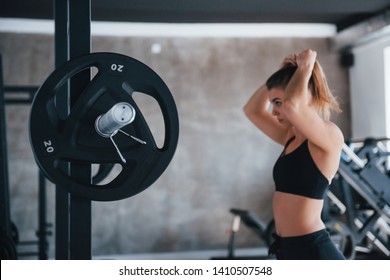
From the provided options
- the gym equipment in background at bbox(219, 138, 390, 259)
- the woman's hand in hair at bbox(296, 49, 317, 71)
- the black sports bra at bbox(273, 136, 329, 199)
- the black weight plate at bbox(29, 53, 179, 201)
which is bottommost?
the gym equipment in background at bbox(219, 138, 390, 259)

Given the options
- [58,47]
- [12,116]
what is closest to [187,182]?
[12,116]

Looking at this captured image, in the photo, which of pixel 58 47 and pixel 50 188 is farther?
pixel 50 188

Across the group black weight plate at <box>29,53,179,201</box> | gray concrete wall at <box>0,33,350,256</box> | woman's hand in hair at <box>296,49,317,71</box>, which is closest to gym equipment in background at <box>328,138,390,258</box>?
gray concrete wall at <box>0,33,350,256</box>

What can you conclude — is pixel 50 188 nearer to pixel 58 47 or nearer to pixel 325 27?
pixel 325 27

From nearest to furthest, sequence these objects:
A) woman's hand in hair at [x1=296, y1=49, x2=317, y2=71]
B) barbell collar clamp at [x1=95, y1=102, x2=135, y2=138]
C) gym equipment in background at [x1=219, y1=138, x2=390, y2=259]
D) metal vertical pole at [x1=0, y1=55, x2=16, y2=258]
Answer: barbell collar clamp at [x1=95, y1=102, x2=135, y2=138] → woman's hand in hair at [x1=296, y1=49, x2=317, y2=71] → metal vertical pole at [x1=0, y1=55, x2=16, y2=258] → gym equipment in background at [x1=219, y1=138, x2=390, y2=259]

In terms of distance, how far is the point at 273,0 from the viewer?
1839 millimetres

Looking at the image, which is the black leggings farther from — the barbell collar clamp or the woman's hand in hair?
the barbell collar clamp

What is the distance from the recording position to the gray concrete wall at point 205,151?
4.16m

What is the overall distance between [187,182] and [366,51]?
194cm

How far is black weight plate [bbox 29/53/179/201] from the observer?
0.90 meters

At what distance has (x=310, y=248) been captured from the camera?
1340mm

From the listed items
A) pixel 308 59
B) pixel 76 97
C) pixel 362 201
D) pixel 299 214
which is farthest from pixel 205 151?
pixel 76 97

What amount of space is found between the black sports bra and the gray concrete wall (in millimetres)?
2908
